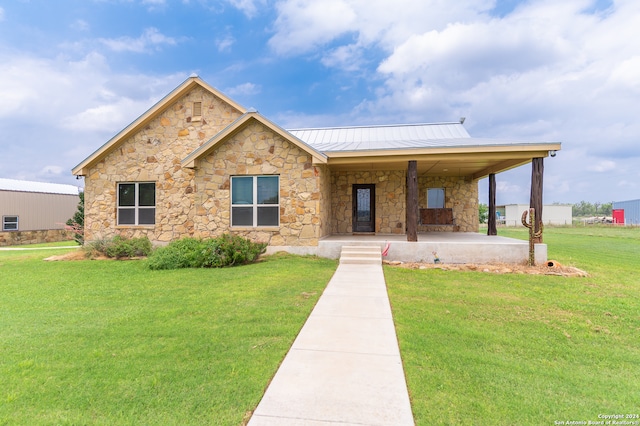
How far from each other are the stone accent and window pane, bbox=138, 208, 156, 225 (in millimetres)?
16506

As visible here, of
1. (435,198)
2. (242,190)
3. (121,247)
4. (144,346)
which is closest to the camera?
(144,346)

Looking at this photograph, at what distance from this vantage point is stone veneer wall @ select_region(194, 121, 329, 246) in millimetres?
10875

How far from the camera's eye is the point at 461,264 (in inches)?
394

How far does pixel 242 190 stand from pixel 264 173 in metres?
1.08

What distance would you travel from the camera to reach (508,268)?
9180mm

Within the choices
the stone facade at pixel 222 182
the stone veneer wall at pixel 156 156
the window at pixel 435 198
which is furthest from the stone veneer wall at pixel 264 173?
the window at pixel 435 198

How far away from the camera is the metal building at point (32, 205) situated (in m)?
21.7

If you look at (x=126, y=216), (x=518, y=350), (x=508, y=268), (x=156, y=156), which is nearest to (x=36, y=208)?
(x=126, y=216)

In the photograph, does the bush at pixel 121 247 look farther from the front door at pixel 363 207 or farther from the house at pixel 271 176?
the front door at pixel 363 207

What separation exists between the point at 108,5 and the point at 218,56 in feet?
26.9

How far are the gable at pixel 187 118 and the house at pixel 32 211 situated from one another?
40.3 feet

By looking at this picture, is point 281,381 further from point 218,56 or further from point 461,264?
point 218,56

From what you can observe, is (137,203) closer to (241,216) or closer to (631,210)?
(241,216)

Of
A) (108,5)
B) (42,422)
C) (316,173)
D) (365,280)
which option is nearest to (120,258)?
(316,173)
